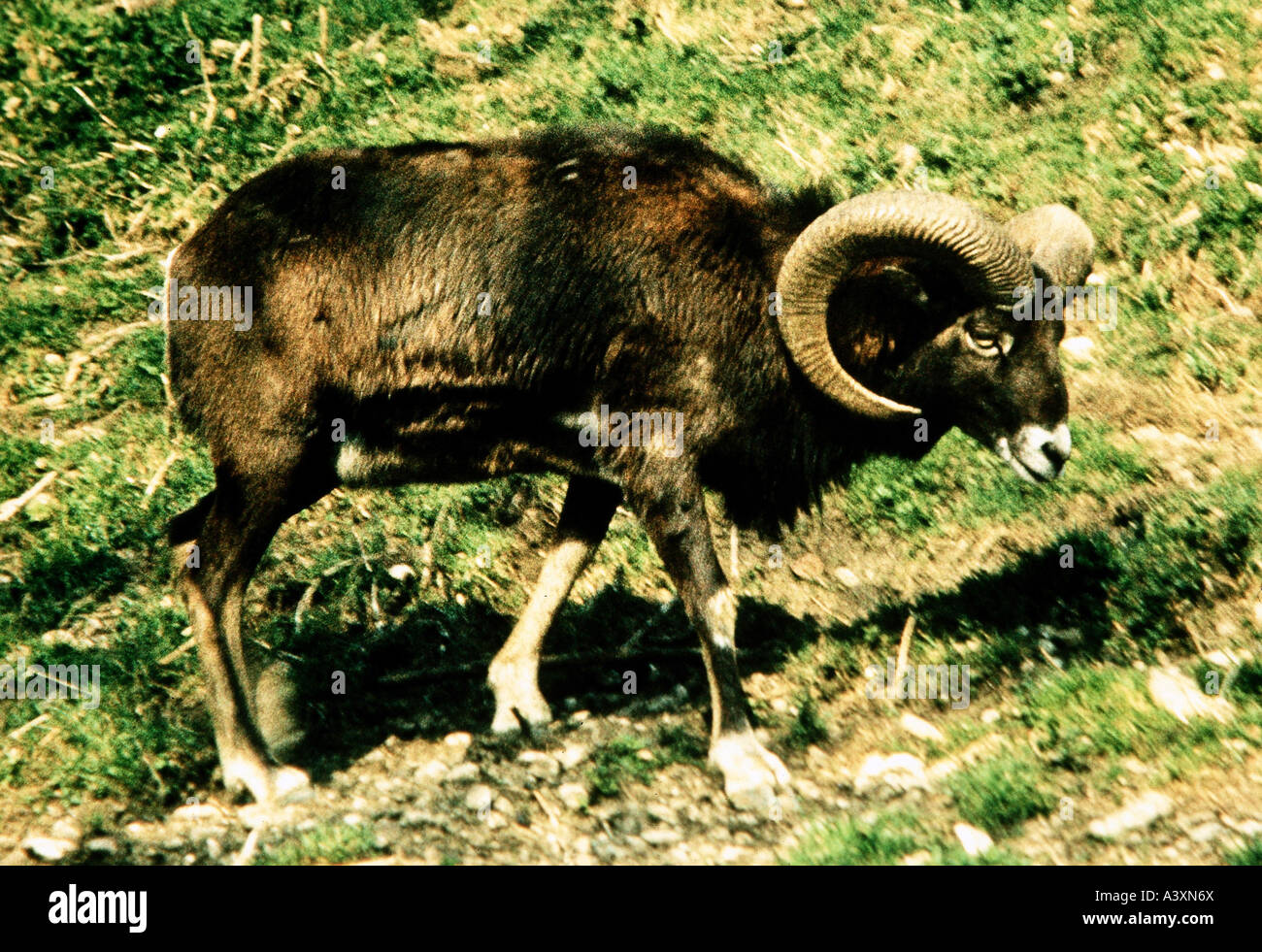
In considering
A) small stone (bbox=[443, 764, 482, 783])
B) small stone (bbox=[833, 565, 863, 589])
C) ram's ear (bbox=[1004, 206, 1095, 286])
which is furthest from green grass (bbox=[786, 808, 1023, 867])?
ram's ear (bbox=[1004, 206, 1095, 286])

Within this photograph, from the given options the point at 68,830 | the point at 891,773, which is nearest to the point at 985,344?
the point at 891,773

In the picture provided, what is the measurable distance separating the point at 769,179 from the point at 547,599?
8.27 feet

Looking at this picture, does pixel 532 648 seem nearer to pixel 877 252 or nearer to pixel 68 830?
pixel 68 830

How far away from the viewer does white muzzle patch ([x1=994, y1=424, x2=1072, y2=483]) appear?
666cm

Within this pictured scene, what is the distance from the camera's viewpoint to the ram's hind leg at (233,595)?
621 centimetres

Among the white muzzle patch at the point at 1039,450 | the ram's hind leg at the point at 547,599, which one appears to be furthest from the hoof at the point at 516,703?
the white muzzle patch at the point at 1039,450

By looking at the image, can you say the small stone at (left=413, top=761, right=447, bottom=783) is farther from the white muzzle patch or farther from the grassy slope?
the white muzzle patch

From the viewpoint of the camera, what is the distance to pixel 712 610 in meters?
6.40

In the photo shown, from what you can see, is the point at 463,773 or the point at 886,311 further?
the point at 886,311

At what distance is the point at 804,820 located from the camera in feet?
19.5

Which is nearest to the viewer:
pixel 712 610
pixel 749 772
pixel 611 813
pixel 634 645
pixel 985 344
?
pixel 611 813

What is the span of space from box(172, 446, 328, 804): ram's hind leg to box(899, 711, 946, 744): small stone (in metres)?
2.83

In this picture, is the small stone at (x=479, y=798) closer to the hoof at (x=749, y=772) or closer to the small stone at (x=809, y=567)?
the hoof at (x=749, y=772)
